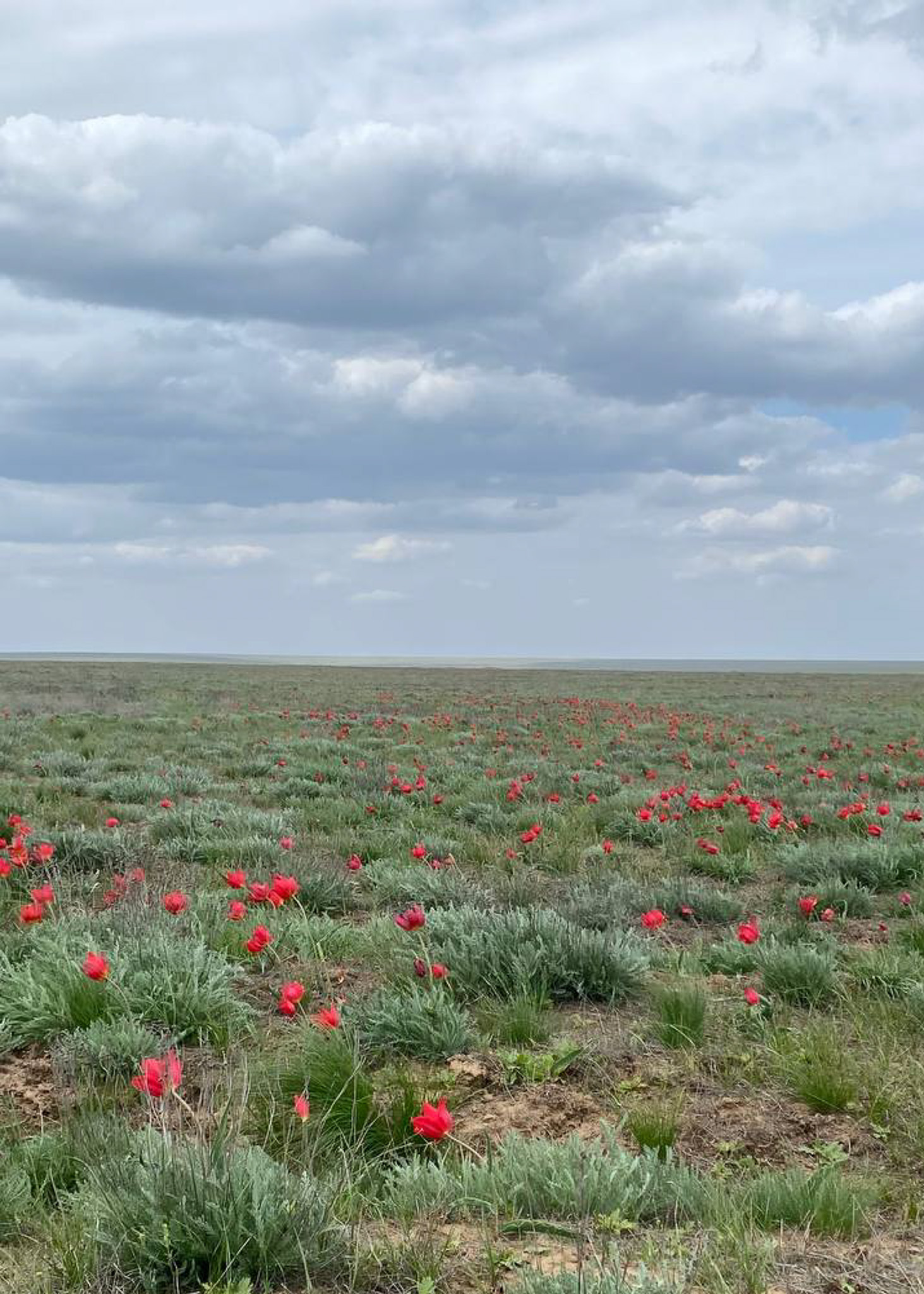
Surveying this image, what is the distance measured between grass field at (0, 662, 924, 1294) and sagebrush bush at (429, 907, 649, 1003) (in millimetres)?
19

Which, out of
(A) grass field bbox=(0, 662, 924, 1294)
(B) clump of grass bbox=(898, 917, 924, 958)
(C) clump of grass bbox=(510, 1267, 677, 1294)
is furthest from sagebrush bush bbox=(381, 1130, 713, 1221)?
(B) clump of grass bbox=(898, 917, 924, 958)

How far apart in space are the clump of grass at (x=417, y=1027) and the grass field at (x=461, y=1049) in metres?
0.02

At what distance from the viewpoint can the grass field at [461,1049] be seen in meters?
2.76

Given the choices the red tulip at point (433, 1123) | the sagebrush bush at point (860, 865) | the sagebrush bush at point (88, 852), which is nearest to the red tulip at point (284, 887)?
the red tulip at point (433, 1123)

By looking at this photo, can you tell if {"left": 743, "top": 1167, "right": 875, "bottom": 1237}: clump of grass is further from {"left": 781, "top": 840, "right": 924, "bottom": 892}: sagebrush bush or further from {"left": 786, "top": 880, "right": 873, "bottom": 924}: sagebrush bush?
{"left": 781, "top": 840, "right": 924, "bottom": 892}: sagebrush bush

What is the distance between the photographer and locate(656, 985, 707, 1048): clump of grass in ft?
15.1

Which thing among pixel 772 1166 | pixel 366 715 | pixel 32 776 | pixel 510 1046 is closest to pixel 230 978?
pixel 510 1046

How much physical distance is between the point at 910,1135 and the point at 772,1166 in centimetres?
56

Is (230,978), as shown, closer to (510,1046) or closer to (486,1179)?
(510,1046)

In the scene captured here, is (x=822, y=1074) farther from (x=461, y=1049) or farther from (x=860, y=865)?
(x=860, y=865)

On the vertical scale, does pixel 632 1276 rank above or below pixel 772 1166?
above

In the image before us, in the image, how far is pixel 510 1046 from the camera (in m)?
4.50

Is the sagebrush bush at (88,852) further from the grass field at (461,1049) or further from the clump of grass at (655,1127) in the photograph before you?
the clump of grass at (655,1127)

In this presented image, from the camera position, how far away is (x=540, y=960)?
526 cm
